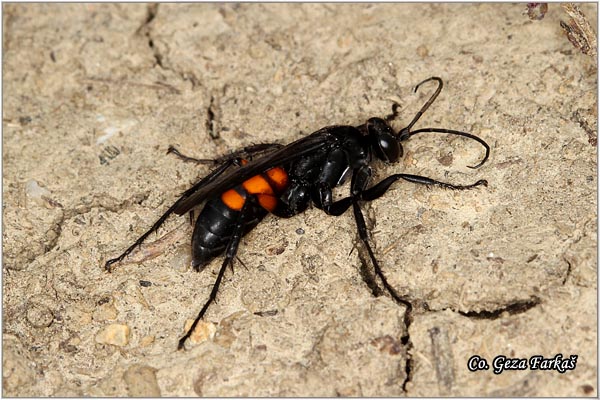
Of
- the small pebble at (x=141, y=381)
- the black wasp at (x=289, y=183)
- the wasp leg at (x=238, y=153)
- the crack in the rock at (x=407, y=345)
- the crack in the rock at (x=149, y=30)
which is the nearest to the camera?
the crack in the rock at (x=407, y=345)

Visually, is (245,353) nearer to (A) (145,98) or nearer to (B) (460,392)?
(B) (460,392)

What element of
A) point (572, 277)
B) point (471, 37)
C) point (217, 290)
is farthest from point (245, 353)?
point (471, 37)

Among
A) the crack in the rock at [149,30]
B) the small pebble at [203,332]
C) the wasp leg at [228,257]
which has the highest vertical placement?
the crack in the rock at [149,30]

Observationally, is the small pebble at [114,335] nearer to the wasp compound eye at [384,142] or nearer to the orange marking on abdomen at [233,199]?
the orange marking on abdomen at [233,199]

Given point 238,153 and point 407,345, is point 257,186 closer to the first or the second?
point 238,153

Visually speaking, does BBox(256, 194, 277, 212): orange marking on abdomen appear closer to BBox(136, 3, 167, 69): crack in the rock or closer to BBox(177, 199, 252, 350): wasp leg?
BBox(177, 199, 252, 350): wasp leg

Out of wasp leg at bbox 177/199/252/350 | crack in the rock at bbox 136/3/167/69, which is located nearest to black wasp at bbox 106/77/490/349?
wasp leg at bbox 177/199/252/350

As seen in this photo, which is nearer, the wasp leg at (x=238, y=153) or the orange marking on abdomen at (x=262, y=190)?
the orange marking on abdomen at (x=262, y=190)

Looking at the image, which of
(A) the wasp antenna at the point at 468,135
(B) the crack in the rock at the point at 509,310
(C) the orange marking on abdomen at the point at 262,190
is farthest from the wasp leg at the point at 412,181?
(B) the crack in the rock at the point at 509,310
